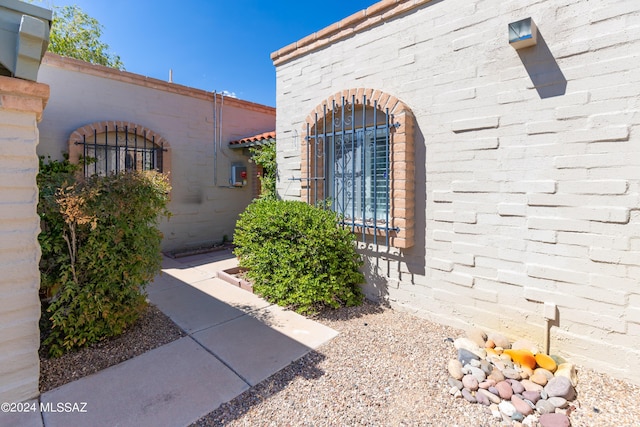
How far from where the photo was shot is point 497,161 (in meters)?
3.28

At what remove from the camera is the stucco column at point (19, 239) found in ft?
7.33

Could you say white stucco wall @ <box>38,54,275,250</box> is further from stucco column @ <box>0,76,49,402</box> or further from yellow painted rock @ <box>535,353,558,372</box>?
yellow painted rock @ <box>535,353,558,372</box>

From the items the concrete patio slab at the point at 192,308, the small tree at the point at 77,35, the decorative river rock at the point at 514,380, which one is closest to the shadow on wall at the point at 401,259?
the decorative river rock at the point at 514,380

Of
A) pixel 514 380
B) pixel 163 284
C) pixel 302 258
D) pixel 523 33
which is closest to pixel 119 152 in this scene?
pixel 163 284

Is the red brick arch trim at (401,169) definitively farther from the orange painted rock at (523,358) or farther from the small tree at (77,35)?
the small tree at (77,35)

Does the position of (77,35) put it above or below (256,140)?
above

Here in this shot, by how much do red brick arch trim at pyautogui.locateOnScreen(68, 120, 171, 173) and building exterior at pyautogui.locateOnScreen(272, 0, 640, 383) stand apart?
13.5 ft

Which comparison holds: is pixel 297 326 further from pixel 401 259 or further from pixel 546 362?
pixel 546 362

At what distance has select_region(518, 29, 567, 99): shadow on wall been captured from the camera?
2.91 meters

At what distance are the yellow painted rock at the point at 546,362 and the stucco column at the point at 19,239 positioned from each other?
4362 mm

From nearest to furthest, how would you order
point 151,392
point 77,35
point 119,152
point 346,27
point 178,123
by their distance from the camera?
1. point 151,392
2. point 346,27
3. point 119,152
4. point 178,123
5. point 77,35

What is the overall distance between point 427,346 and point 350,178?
2594 mm

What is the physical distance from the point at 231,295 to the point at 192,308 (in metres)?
0.65

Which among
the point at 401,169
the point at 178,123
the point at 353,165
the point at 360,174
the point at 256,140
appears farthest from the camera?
the point at 256,140
